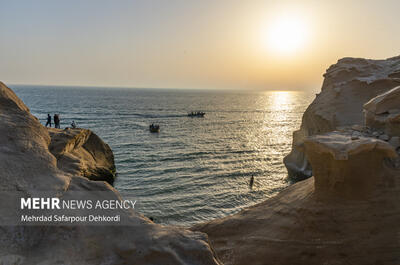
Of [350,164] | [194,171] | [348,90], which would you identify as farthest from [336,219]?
[194,171]

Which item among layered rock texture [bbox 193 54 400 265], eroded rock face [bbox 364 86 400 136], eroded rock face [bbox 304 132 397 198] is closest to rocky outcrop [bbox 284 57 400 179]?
eroded rock face [bbox 364 86 400 136]

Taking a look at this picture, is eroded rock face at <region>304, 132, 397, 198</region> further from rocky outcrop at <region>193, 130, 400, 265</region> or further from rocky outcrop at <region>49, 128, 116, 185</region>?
rocky outcrop at <region>49, 128, 116, 185</region>

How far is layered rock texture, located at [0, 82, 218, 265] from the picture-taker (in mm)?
5391

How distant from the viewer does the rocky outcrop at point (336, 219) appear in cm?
1106

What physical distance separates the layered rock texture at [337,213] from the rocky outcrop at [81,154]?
8.19 m

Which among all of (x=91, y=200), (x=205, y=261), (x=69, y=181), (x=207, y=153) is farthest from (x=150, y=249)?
(x=207, y=153)

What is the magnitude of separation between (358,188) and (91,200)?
11.4 metres

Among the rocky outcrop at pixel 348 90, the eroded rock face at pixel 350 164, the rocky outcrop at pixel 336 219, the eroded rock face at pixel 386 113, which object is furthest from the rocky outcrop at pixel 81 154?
the rocky outcrop at pixel 348 90

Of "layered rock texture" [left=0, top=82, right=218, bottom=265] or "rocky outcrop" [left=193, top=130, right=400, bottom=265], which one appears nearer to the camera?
"layered rock texture" [left=0, top=82, right=218, bottom=265]

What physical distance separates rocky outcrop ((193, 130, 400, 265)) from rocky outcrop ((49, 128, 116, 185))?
8.84m

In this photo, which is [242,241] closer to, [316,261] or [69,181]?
[316,261]

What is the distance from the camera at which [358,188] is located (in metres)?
12.4

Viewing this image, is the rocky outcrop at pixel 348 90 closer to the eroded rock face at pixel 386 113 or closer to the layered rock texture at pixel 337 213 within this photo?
the eroded rock face at pixel 386 113

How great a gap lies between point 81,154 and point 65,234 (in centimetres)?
1892
